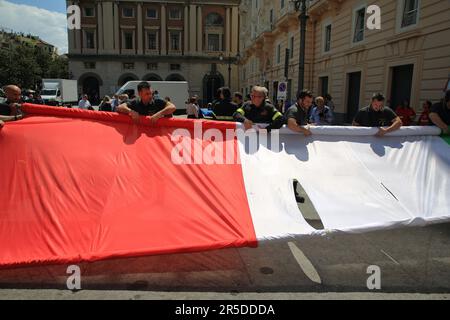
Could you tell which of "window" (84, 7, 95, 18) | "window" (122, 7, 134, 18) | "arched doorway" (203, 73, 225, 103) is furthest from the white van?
"window" (84, 7, 95, 18)

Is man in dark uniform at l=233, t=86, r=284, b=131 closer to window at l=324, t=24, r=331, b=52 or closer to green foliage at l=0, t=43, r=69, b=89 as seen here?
window at l=324, t=24, r=331, b=52

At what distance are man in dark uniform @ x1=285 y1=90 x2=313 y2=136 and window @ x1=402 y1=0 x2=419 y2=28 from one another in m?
10.6

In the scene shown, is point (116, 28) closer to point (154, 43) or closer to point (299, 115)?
point (154, 43)

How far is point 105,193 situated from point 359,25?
17.9 meters

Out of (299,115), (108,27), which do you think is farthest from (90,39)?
(299,115)

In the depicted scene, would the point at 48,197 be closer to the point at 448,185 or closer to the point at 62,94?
the point at 448,185

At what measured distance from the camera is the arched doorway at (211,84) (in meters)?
60.3

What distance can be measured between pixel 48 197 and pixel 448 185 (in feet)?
15.1

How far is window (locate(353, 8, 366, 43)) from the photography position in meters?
17.7

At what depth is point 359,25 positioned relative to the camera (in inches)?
711

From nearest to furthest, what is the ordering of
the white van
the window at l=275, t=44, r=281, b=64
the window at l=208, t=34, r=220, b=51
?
the window at l=275, t=44, r=281, b=64 < the white van < the window at l=208, t=34, r=220, b=51

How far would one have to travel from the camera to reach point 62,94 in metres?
41.2

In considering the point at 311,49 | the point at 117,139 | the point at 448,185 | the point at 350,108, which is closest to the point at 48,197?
the point at 117,139

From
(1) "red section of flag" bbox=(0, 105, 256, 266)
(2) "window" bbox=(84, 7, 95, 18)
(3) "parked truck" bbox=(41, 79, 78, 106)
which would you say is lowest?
(1) "red section of flag" bbox=(0, 105, 256, 266)
